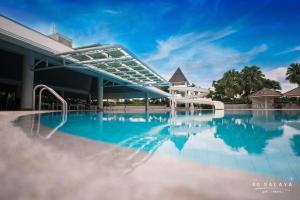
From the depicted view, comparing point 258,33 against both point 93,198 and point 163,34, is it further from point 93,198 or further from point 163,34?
point 93,198

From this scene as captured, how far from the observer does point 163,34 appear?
2562 cm

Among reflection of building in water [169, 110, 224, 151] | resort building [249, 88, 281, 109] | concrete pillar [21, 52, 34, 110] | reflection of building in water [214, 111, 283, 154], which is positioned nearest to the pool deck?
reflection of building in water [169, 110, 224, 151]

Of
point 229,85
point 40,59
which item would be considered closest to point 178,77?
point 229,85

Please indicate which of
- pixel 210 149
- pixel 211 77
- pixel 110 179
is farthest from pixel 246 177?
pixel 211 77

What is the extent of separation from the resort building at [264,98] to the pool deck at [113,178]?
40.7 metres

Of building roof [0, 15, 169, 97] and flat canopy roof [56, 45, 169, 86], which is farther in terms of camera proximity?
flat canopy roof [56, 45, 169, 86]

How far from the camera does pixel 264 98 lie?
3975 cm

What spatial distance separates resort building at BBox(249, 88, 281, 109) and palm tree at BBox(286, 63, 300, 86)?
1528 centimetres

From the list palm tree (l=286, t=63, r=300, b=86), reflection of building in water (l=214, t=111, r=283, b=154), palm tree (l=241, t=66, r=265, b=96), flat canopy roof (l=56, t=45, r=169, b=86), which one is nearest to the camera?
reflection of building in water (l=214, t=111, r=283, b=154)

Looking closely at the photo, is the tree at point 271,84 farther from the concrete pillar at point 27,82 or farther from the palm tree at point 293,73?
the concrete pillar at point 27,82

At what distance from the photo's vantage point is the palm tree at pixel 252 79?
51750 millimetres

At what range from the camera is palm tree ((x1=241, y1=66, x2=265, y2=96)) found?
5175cm

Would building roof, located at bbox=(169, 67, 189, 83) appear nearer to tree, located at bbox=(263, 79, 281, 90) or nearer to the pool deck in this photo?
tree, located at bbox=(263, 79, 281, 90)

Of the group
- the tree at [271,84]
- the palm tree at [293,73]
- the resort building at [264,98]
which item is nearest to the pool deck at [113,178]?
the resort building at [264,98]
